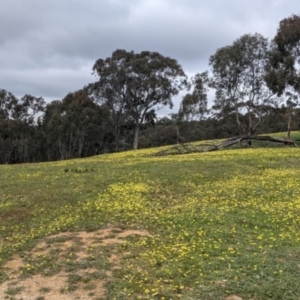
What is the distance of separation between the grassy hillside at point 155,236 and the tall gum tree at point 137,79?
41110 millimetres

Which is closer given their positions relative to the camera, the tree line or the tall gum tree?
the tree line

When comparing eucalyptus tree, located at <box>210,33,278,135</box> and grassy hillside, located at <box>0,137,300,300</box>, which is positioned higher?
eucalyptus tree, located at <box>210,33,278,135</box>

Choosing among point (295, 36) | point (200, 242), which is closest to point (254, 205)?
point (200, 242)

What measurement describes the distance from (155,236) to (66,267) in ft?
7.84

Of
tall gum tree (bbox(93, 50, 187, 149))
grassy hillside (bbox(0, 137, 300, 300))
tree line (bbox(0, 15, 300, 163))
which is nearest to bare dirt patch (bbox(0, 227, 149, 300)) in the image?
grassy hillside (bbox(0, 137, 300, 300))

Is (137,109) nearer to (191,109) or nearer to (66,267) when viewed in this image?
(191,109)

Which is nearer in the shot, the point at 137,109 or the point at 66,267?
the point at 66,267

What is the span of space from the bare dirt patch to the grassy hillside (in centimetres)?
2

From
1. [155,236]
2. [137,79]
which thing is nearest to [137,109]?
→ [137,79]

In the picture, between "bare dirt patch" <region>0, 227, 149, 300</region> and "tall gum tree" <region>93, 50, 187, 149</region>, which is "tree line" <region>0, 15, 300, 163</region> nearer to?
"tall gum tree" <region>93, 50, 187, 149</region>

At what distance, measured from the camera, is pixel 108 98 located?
58.5 m

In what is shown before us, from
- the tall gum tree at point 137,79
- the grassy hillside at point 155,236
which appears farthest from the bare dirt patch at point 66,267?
the tall gum tree at point 137,79

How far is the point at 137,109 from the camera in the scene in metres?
59.9

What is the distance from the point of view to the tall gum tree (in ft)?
185
